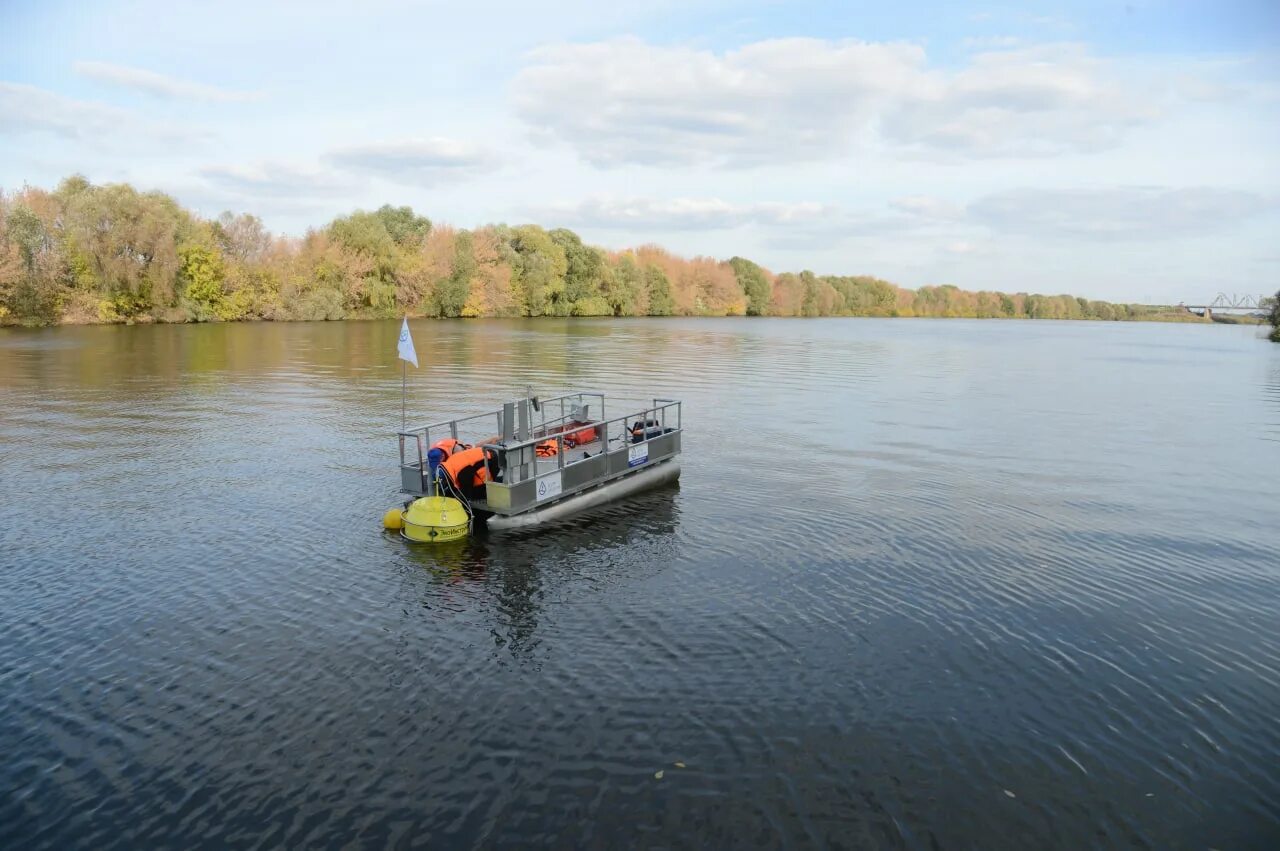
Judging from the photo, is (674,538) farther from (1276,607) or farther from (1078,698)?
(1276,607)

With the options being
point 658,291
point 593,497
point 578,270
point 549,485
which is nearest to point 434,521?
point 549,485

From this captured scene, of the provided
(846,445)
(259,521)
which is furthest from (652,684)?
(846,445)

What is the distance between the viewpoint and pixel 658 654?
12.8 m

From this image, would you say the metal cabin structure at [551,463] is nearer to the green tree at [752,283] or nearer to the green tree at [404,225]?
the green tree at [404,225]

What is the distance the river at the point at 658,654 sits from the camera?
30.3 feet

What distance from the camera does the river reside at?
923cm

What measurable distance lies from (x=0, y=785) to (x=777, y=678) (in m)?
10.3

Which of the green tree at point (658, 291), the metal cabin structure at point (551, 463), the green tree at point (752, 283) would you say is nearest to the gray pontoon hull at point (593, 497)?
the metal cabin structure at point (551, 463)

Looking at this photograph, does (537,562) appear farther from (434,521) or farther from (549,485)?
(549,485)

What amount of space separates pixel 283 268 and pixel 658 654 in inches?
4010

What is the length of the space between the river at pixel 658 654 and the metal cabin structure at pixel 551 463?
916mm

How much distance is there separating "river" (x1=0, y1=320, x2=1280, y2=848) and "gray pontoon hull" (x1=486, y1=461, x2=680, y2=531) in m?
0.56

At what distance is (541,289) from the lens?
12269 centimetres

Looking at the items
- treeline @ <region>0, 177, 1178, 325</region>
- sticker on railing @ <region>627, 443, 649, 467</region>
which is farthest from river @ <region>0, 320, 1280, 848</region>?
treeline @ <region>0, 177, 1178, 325</region>
